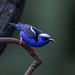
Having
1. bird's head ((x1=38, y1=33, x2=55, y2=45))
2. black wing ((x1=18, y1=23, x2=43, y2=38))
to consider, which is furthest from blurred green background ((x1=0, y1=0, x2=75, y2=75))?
bird's head ((x1=38, y1=33, x2=55, y2=45))

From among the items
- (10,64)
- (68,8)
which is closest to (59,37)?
(68,8)

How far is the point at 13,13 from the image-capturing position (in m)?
3.20

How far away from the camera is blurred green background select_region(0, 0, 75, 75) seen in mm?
4992

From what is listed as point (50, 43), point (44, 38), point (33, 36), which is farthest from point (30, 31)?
point (50, 43)

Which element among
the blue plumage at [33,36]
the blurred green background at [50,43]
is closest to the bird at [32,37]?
the blue plumage at [33,36]

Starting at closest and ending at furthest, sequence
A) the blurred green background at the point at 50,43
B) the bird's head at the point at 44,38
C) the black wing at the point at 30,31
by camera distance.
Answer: the bird's head at the point at 44,38 → the black wing at the point at 30,31 → the blurred green background at the point at 50,43

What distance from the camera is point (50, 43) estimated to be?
5191 millimetres

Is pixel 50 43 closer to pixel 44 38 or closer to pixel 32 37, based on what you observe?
pixel 32 37

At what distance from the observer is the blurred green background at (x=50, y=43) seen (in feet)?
16.4

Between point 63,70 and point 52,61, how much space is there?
375 millimetres

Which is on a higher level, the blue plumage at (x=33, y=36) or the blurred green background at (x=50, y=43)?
the blue plumage at (x=33, y=36)

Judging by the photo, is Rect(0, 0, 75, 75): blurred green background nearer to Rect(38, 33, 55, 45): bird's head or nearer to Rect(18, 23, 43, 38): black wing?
Rect(18, 23, 43, 38): black wing

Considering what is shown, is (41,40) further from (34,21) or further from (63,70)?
(63,70)

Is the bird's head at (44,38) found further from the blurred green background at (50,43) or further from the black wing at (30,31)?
the blurred green background at (50,43)
